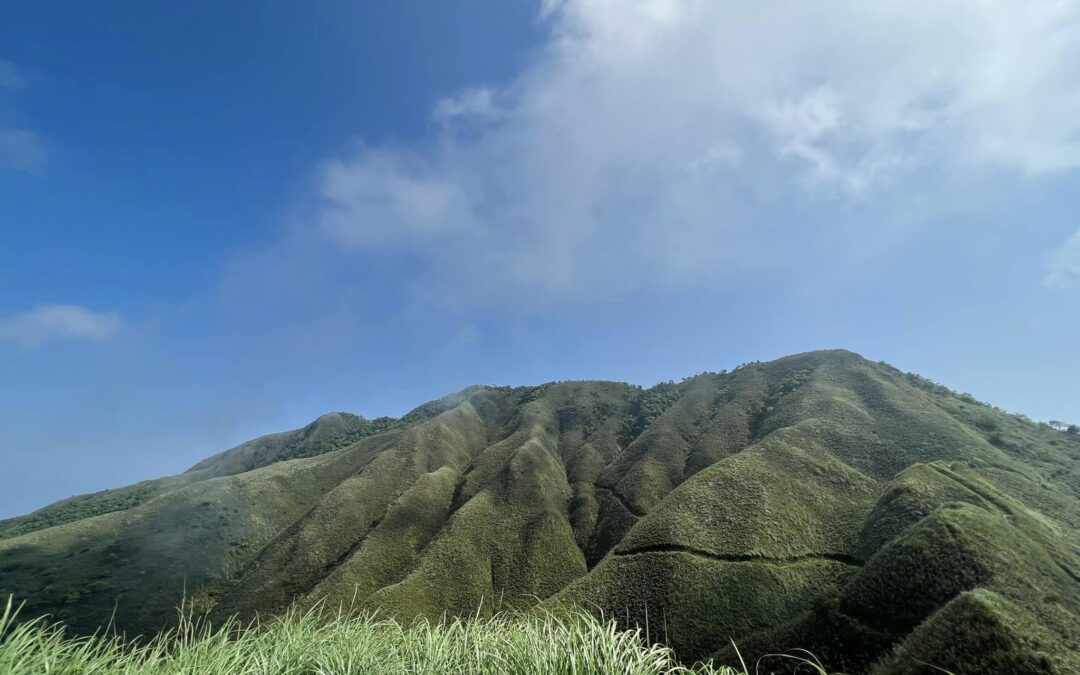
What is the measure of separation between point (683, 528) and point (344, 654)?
44.5m

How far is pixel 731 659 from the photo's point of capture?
33.2 m

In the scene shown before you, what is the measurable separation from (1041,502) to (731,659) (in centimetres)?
3312

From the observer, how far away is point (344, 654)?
1022cm

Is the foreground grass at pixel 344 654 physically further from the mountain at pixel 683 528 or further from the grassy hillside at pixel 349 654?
the mountain at pixel 683 528

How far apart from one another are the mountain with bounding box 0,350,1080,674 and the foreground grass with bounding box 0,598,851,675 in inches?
764

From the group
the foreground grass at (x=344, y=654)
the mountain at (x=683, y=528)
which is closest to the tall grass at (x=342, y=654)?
the foreground grass at (x=344, y=654)

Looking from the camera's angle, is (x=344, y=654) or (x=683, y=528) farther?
(x=683, y=528)

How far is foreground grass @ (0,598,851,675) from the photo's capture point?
7.21 meters

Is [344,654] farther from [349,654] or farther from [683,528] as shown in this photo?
[683,528]

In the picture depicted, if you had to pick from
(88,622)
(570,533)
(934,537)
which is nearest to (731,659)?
(934,537)

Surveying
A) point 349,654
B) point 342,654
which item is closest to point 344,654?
point 342,654

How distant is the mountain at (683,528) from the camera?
28562 millimetres

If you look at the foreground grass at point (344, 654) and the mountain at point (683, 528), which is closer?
the foreground grass at point (344, 654)

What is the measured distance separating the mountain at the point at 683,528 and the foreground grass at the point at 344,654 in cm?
1940
